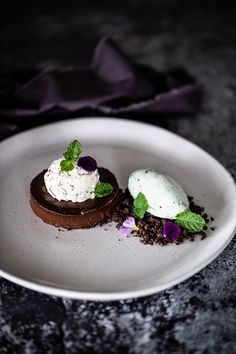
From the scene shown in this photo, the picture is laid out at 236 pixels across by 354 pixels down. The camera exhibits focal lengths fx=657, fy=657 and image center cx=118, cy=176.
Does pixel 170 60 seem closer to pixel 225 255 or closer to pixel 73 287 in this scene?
pixel 225 255

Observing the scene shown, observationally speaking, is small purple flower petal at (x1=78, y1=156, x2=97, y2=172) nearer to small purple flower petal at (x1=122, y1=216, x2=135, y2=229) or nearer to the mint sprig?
the mint sprig

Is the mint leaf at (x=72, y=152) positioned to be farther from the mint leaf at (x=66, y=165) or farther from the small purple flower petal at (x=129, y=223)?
the small purple flower petal at (x=129, y=223)

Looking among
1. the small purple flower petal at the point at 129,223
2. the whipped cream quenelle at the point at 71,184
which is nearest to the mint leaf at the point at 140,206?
the small purple flower petal at the point at 129,223

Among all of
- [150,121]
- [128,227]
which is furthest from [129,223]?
[150,121]

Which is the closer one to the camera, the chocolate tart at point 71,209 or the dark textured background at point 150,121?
the dark textured background at point 150,121

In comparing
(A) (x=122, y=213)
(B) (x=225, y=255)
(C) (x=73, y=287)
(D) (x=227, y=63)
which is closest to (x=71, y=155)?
(A) (x=122, y=213)
